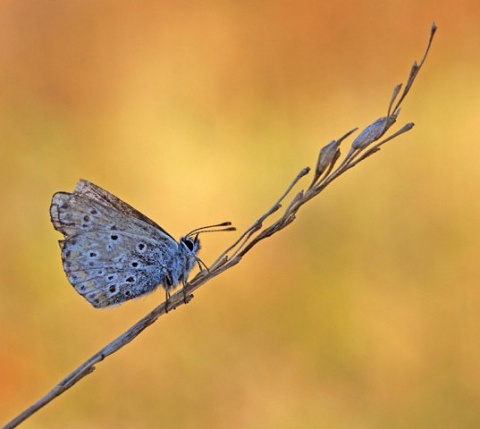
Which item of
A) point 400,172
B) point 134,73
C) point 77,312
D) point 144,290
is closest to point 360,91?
point 400,172

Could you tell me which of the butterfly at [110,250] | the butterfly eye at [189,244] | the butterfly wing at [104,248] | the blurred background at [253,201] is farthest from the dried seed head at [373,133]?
the blurred background at [253,201]

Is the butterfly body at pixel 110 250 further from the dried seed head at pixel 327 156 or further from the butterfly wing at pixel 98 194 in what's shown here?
the dried seed head at pixel 327 156

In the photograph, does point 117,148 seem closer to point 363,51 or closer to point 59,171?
point 59,171

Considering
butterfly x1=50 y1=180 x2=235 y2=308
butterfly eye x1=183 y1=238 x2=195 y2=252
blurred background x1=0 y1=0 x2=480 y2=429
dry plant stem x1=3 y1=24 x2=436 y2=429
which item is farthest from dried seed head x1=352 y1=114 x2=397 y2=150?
blurred background x1=0 y1=0 x2=480 y2=429

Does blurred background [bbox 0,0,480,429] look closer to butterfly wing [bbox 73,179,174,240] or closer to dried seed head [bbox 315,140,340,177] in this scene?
butterfly wing [bbox 73,179,174,240]

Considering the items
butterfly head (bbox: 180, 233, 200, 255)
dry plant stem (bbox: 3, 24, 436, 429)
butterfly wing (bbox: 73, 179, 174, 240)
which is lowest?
dry plant stem (bbox: 3, 24, 436, 429)
